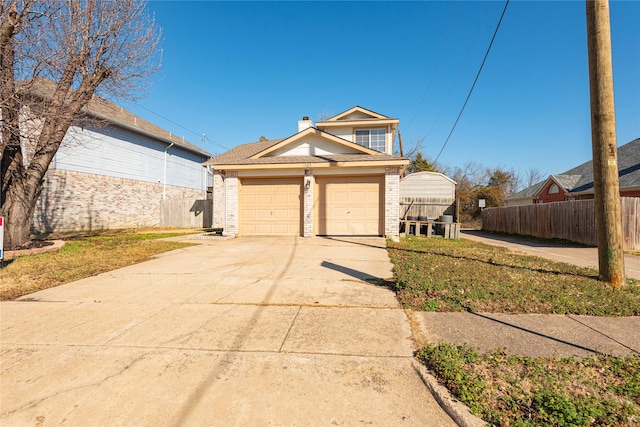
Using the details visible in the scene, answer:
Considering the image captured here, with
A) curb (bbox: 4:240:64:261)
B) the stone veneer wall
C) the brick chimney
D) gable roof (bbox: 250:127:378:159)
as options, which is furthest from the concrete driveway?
the stone veneer wall

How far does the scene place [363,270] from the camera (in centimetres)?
598

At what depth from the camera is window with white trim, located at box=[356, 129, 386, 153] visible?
15.1 m

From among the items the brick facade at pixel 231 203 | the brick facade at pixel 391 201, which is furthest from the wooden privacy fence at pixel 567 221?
the brick facade at pixel 231 203

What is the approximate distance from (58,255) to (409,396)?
9326 mm

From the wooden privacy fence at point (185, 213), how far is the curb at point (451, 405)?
19.1 meters

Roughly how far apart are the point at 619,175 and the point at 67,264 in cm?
2728

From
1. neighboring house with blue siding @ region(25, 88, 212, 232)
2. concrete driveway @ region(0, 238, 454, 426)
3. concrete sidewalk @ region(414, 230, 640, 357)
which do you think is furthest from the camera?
neighboring house with blue siding @ region(25, 88, 212, 232)

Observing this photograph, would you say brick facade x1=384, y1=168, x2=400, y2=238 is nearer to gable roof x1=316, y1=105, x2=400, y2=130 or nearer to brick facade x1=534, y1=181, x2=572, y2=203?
gable roof x1=316, y1=105, x2=400, y2=130

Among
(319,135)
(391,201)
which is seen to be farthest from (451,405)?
(319,135)

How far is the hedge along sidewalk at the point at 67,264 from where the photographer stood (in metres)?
5.06

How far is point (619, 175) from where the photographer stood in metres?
17.8

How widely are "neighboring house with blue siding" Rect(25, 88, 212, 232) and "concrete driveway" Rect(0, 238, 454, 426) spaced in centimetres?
930

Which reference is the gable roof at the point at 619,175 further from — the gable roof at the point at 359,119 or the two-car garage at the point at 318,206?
the two-car garage at the point at 318,206

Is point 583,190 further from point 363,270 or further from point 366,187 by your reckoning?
point 363,270
